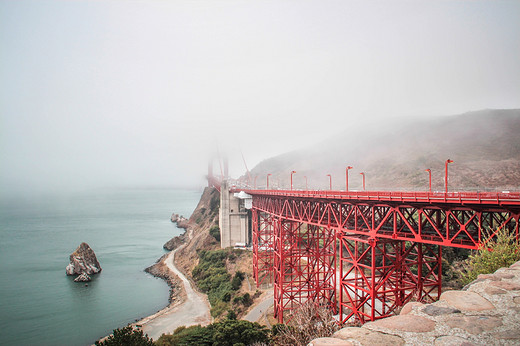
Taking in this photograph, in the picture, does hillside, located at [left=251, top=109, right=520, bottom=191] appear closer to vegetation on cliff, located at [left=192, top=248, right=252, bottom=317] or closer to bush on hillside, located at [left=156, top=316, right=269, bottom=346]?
vegetation on cliff, located at [left=192, top=248, right=252, bottom=317]

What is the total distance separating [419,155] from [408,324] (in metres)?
97.1

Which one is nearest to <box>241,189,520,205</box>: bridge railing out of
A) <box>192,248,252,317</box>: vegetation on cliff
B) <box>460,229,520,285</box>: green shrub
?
<box>460,229,520,285</box>: green shrub

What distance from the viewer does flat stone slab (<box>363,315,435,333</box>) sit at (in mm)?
5223

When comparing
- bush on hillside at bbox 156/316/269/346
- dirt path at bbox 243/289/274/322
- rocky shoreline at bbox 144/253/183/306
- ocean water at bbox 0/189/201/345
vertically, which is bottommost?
ocean water at bbox 0/189/201/345

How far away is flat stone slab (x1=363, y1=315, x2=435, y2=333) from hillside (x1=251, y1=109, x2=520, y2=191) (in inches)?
1260

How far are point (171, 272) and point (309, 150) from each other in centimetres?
12688

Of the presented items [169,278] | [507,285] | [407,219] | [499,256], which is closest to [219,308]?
[169,278]

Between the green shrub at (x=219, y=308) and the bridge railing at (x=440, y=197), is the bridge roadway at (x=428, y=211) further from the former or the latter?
the green shrub at (x=219, y=308)

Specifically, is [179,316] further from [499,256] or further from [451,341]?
[451,341]

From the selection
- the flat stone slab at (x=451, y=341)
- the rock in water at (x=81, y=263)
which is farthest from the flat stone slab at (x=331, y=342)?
the rock in water at (x=81, y=263)

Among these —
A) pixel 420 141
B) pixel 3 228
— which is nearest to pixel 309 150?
pixel 420 141

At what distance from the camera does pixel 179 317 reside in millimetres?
33656

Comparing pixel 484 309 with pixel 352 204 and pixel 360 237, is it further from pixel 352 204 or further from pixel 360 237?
pixel 360 237

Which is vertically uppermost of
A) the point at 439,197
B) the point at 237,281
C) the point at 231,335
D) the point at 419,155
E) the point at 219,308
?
the point at 419,155
